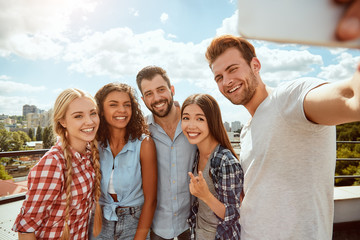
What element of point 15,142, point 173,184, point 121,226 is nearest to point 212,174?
point 173,184

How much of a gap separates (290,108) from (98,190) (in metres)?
1.61

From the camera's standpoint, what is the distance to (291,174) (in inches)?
48.6

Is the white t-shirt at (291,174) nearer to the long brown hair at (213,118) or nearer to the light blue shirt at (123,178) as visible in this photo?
the long brown hair at (213,118)

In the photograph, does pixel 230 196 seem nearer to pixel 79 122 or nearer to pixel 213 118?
pixel 213 118

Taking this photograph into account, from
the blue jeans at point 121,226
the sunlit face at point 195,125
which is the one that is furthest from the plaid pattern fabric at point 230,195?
the blue jeans at point 121,226

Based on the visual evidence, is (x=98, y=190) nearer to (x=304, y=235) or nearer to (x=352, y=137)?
(x=304, y=235)

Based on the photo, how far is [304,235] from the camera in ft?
4.01

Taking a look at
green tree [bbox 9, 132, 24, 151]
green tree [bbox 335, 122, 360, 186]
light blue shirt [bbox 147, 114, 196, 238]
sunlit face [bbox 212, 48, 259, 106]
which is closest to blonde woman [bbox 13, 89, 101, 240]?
light blue shirt [bbox 147, 114, 196, 238]

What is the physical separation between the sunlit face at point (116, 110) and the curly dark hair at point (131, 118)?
0.17 feet

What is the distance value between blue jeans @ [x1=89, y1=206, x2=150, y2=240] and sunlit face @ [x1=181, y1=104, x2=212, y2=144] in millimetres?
853

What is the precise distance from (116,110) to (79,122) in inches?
14.8

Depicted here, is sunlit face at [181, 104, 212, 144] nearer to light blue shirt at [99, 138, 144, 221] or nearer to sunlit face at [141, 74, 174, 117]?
sunlit face at [141, 74, 174, 117]

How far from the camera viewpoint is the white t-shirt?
1.19 metres

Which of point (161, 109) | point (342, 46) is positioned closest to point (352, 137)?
point (161, 109)
